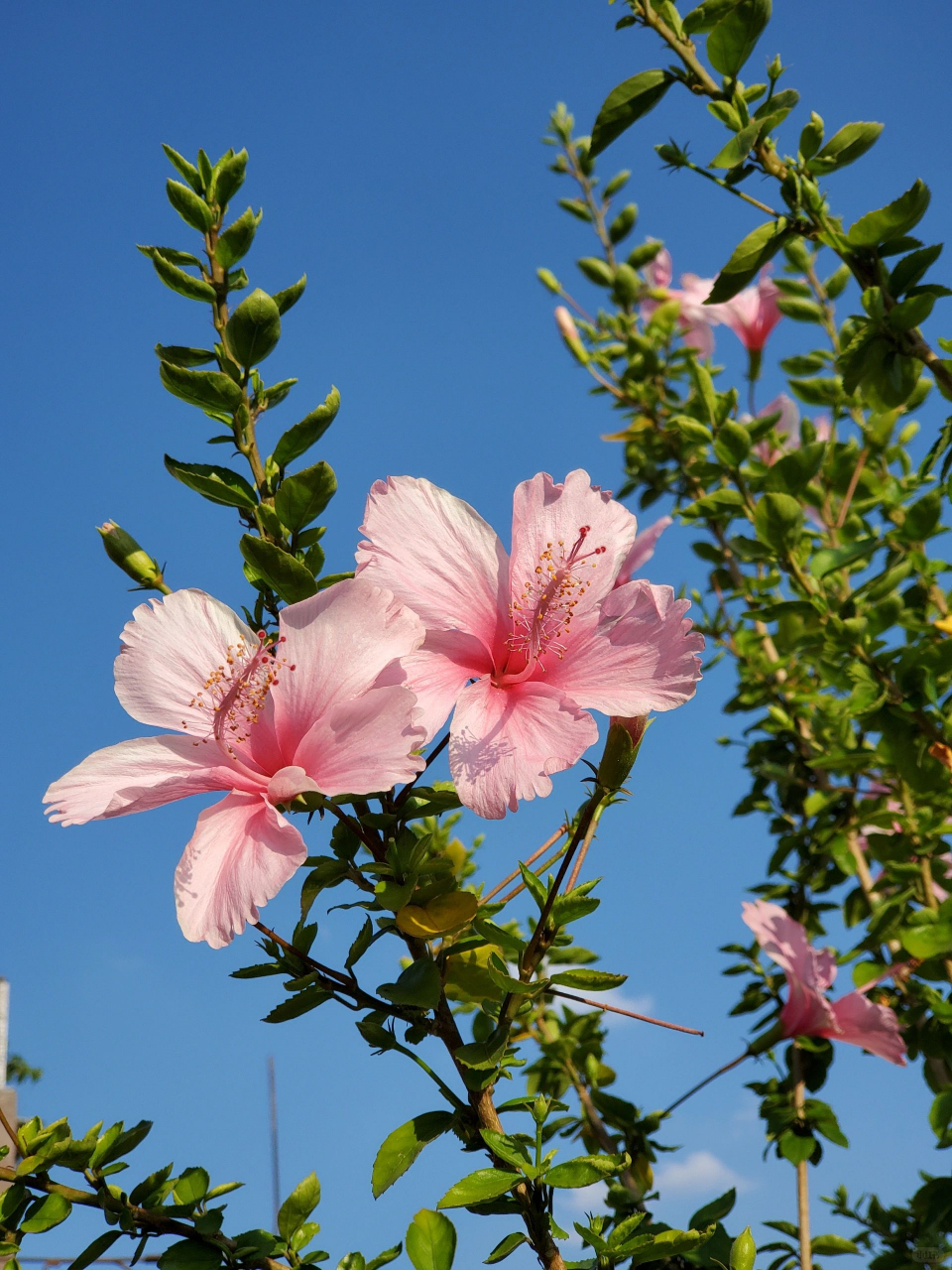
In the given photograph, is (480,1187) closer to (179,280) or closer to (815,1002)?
(179,280)

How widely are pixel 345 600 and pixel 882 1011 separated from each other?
1605 mm

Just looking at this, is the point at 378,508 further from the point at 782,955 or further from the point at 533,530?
the point at 782,955

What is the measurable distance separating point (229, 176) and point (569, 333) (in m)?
2.12

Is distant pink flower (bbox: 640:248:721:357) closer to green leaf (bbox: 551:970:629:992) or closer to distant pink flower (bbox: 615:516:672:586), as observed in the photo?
distant pink flower (bbox: 615:516:672:586)

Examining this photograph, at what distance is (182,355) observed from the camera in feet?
4.33

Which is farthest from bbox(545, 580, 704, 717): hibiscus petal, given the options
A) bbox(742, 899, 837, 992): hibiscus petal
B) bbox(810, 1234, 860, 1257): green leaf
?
bbox(810, 1234, 860, 1257): green leaf

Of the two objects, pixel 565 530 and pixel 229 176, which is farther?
pixel 229 176

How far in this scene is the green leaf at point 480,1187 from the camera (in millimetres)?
1077

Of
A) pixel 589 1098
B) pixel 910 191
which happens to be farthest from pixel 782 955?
pixel 910 191

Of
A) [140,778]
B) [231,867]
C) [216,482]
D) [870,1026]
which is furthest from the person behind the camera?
[870,1026]

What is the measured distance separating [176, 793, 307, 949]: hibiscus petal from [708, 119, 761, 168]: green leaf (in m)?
1.26

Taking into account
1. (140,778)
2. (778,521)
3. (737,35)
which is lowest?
(140,778)

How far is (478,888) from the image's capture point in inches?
49.7

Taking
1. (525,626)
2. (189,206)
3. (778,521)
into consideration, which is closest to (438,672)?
(525,626)
